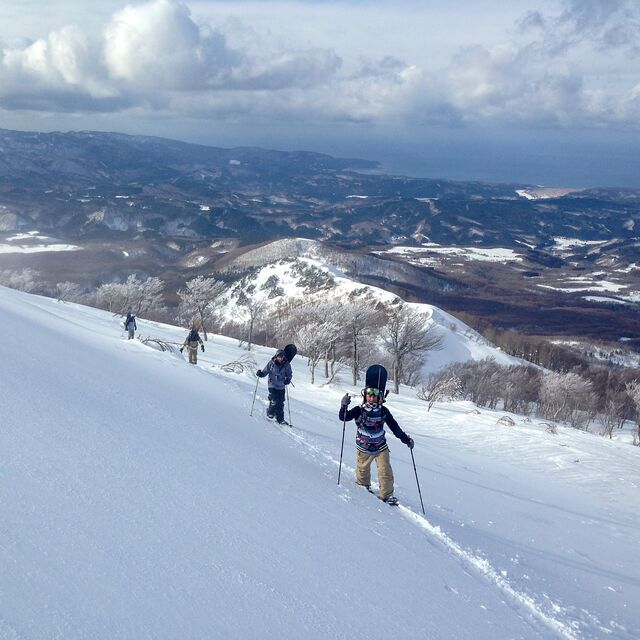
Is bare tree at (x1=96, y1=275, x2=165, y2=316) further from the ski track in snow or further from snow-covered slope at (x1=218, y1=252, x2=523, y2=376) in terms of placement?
the ski track in snow

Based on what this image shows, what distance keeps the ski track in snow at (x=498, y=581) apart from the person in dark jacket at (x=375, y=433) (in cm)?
44

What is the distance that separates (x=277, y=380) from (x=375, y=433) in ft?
12.6

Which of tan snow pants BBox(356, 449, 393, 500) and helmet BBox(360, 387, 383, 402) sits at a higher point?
helmet BBox(360, 387, 383, 402)

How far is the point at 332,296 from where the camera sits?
104m

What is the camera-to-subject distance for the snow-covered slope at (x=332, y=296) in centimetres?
8206

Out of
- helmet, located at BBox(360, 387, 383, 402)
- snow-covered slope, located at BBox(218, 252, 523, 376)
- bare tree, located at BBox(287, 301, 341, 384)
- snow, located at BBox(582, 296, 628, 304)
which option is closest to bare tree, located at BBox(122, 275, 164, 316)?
snow-covered slope, located at BBox(218, 252, 523, 376)

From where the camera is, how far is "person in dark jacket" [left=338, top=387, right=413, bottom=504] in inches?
338

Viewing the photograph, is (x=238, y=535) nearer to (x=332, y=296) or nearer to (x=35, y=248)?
(x=332, y=296)

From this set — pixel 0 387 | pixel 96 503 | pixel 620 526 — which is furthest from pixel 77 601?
pixel 620 526

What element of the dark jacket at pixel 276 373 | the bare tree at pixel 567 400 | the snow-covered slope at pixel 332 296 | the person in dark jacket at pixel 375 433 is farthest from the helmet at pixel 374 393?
the snow-covered slope at pixel 332 296

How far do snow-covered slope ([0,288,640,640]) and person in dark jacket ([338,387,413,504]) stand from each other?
0.44 metres

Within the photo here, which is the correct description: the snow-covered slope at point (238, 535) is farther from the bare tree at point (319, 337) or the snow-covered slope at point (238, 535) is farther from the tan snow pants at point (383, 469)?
the bare tree at point (319, 337)

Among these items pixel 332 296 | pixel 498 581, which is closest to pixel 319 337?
pixel 498 581

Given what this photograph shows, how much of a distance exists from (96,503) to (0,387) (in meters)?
3.36
